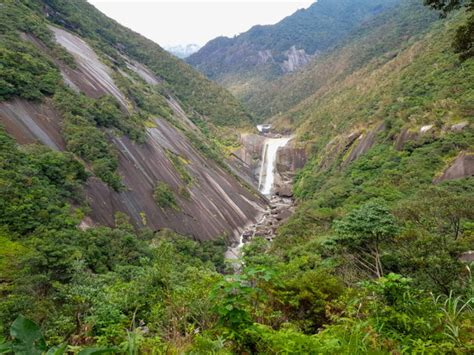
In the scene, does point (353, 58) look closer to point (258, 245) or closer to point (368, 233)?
point (368, 233)

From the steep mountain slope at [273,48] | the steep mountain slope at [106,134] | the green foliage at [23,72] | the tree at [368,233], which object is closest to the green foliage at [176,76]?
the steep mountain slope at [106,134]

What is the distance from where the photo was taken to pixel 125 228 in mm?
17812

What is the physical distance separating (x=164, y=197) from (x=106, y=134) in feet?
22.6

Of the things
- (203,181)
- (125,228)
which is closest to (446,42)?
(203,181)

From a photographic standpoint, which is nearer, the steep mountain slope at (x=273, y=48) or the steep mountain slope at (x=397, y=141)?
the steep mountain slope at (x=397, y=141)

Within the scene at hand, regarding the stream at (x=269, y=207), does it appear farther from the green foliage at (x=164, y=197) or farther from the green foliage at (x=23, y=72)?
the green foliage at (x=23, y=72)

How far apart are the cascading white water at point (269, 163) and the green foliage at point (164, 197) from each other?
2659 cm

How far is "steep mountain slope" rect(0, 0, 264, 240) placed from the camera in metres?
19.4

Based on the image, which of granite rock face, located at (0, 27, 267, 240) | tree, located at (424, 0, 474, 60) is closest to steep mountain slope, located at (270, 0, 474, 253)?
tree, located at (424, 0, 474, 60)

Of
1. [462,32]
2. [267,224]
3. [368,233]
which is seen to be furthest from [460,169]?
[267,224]

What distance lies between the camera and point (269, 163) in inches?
2229

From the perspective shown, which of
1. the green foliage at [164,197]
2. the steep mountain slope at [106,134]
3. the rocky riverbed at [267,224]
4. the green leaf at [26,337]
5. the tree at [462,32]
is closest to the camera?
the green leaf at [26,337]

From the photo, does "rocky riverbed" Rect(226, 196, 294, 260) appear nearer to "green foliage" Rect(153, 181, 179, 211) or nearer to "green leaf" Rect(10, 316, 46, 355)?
"green foliage" Rect(153, 181, 179, 211)

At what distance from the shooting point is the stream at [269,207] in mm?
27500
